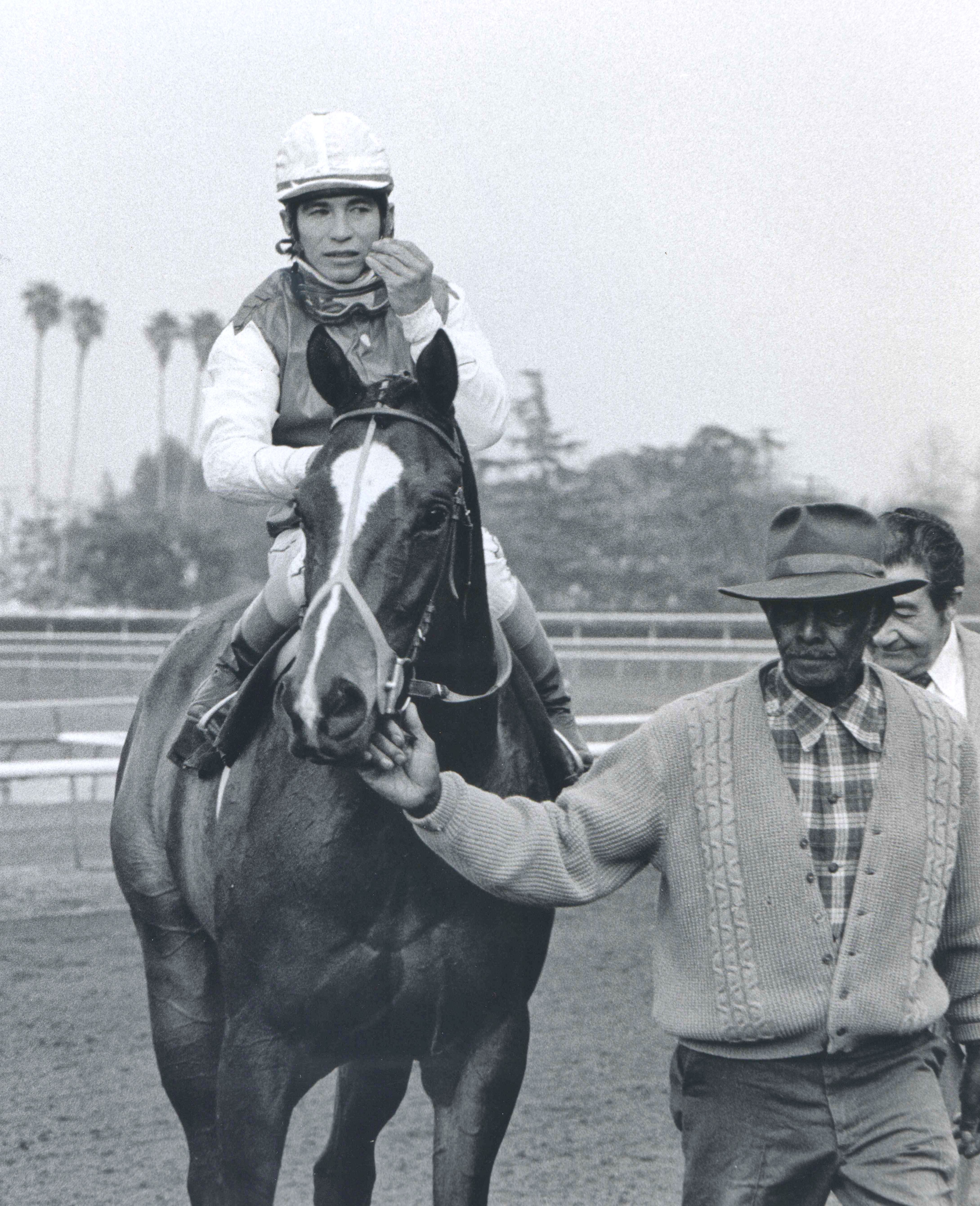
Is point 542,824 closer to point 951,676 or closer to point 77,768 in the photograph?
point 951,676

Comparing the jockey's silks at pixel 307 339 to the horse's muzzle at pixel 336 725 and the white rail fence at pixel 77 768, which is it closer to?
the horse's muzzle at pixel 336 725

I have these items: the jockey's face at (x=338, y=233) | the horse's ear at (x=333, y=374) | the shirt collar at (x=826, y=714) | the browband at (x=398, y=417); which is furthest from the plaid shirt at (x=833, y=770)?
the jockey's face at (x=338, y=233)

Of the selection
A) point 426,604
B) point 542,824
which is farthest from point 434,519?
point 542,824

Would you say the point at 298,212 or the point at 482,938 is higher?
the point at 298,212

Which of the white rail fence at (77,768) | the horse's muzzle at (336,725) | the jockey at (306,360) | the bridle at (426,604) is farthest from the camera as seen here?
the white rail fence at (77,768)

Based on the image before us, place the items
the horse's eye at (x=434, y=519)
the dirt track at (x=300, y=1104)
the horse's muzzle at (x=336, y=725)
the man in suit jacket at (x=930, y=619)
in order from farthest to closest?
1. the dirt track at (x=300, y=1104)
2. the man in suit jacket at (x=930, y=619)
3. the horse's eye at (x=434, y=519)
4. the horse's muzzle at (x=336, y=725)

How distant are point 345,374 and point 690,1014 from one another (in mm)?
1358

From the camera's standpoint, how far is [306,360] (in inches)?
140

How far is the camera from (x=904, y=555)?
395 cm

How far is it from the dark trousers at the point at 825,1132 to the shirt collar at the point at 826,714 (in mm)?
543

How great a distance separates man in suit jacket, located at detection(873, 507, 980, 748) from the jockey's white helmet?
59.0 inches

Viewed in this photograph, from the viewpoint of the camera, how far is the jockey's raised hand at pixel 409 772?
2.82 metres

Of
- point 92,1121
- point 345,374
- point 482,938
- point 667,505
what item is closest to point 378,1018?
point 482,938

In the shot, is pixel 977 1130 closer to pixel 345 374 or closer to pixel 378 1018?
pixel 378 1018
